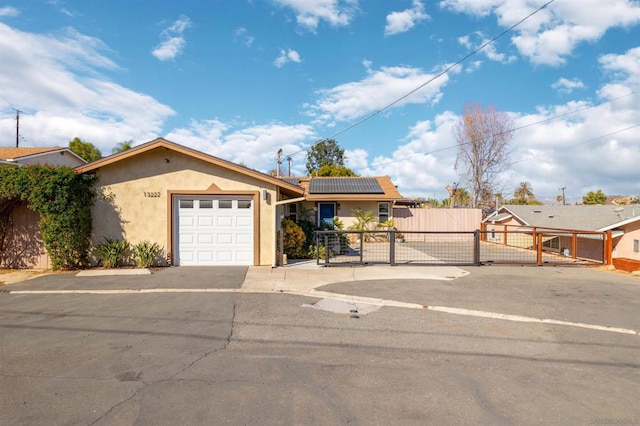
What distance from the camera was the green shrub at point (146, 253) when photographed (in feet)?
37.0

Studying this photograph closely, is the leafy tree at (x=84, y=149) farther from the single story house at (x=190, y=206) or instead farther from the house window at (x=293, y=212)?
the single story house at (x=190, y=206)

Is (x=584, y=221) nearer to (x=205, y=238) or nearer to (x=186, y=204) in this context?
(x=205, y=238)

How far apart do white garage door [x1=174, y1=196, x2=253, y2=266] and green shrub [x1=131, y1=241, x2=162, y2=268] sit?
0.74 meters

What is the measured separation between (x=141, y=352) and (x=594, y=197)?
5074cm

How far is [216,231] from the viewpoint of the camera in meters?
11.9

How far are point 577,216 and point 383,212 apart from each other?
11.1 m

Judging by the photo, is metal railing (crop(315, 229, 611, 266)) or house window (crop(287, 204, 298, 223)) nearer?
metal railing (crop(315, 229, 611, 266))

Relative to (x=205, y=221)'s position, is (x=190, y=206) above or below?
above

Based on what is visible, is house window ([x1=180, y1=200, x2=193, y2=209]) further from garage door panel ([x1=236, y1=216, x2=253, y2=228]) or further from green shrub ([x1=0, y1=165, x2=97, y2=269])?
green shrub ([x1=0, y1=165, x2=97, y2=269])

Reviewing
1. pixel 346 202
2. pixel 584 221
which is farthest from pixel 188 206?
pixel 584 221

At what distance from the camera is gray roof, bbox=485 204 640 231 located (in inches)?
686

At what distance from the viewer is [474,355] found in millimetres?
4938

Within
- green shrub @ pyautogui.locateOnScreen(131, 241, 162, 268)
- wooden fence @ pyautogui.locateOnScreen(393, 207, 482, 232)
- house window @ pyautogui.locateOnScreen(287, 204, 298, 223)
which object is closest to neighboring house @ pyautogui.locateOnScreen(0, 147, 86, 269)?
green shrub @ pyautogui.locateOnScreen(131, 241, 162, 268)

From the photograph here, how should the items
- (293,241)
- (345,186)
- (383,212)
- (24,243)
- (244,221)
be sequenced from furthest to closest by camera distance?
1. (345,186)
2. (383,212)
3. (293,241)
4. (244,221)
5. (24,243)
